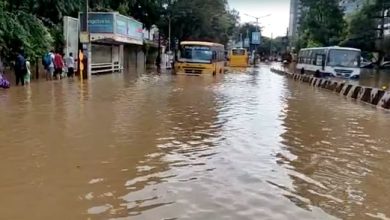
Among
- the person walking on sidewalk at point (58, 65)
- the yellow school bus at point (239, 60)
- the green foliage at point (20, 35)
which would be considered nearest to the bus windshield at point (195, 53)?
the person walking on sidewalk at point (58, 65)

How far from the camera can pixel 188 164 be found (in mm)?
7785

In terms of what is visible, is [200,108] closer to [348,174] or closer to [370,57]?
[348,174]

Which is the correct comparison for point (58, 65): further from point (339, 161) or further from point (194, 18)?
point (194, 18)

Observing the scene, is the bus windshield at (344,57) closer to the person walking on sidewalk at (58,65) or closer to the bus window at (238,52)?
the person walking on sidewalk at (58,65)

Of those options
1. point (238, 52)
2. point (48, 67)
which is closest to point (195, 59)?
point (48, 67)

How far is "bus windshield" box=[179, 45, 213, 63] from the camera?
37156 mm

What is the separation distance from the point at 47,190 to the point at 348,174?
Result: 161 inches

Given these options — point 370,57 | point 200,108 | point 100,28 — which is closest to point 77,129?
point 200,108

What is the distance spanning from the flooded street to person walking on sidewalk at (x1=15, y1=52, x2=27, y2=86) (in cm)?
741

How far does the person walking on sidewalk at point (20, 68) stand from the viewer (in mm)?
21609

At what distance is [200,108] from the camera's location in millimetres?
15305

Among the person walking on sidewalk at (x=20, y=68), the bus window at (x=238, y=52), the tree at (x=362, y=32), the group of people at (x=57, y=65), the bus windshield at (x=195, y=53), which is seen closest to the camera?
the person walking on sidewalk at (x=20, y=68)

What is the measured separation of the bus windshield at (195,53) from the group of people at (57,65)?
10102mm

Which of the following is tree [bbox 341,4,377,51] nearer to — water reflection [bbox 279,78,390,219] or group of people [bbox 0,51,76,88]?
group of people [bbox 0,51,76,88]
